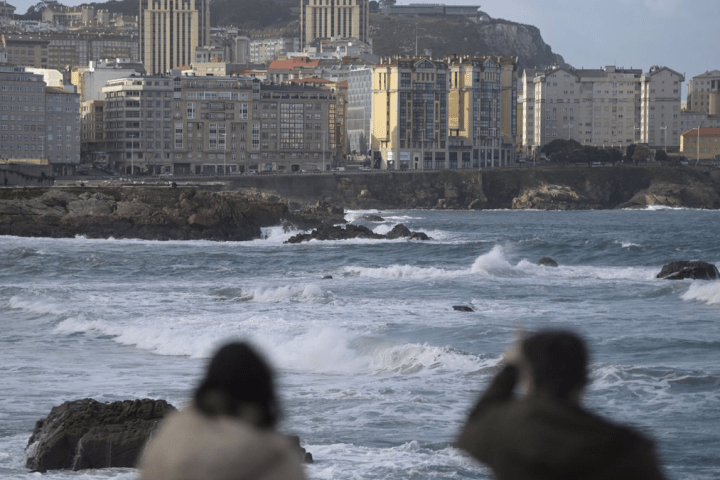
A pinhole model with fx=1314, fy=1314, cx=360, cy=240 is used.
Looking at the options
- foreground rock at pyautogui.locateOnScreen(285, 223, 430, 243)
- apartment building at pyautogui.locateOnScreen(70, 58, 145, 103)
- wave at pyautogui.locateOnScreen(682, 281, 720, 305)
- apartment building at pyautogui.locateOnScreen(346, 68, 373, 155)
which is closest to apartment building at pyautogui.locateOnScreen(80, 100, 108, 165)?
apartment building at pyautogui.locateOnScreen(70, 58, 145, 103)

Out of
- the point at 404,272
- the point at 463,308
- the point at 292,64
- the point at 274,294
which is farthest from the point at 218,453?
the point at 292,64

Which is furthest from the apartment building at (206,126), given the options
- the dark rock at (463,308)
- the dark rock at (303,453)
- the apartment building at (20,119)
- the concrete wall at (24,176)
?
the dark rock at (303,453)

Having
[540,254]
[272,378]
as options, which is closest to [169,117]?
[540,254]

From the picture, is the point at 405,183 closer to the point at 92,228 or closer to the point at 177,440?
the point at 92,228

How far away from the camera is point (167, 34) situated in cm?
19462

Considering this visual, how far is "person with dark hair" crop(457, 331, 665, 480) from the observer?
3.51m

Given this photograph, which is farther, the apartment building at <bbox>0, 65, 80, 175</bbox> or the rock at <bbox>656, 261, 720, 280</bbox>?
the apartment building at <bbox>0, 65, 80, 175</bbox>

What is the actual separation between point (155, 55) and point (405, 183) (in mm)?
81507

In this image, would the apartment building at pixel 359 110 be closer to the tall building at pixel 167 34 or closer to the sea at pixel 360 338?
the tall building at pixel 167 34

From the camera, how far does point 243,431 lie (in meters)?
3.60

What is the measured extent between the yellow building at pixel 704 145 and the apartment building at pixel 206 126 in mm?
46309

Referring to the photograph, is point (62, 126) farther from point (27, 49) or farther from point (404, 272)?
point (404, 272)

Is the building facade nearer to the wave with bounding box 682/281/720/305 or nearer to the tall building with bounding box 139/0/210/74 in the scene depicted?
the tall building with bounding box 139/0/210/74

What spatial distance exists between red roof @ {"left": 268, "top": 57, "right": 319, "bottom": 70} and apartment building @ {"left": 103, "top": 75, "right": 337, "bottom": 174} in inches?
1354
